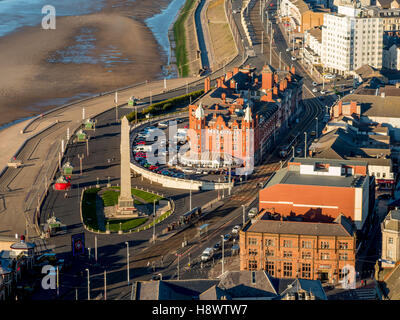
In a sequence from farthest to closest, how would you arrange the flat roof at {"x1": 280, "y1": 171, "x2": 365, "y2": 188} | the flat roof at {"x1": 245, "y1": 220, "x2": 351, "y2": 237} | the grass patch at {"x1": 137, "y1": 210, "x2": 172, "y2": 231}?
the grass patch at {"x1": 137, "y1": 210, "x2": 172, "y2": 231}
the flat roof at {"x1": 280, "y1": 171, "x2": 365, "y2": 188}
the flat roof at {"x1": 245, "y1": 220, "x2": 351, "y2": 237}

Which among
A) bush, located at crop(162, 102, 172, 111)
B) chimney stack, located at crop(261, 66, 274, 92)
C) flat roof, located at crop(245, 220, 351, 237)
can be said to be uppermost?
chimney stack, located at crop(261, 66, 274, 92)

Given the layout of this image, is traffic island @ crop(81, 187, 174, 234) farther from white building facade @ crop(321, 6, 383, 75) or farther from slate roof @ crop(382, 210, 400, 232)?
white building facade @ crop(321, 6, 383, 75)

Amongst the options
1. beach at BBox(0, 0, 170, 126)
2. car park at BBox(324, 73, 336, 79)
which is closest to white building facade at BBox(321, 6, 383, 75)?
car park at BBox(324, 73, 336, 79)

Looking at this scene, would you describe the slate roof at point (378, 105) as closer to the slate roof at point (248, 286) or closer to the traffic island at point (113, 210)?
the traffic island at point (113, 210)

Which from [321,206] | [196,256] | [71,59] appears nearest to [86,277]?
[196,256]

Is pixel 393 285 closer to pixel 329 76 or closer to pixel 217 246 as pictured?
pixel 217 246

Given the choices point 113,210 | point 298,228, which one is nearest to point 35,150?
point 113,210

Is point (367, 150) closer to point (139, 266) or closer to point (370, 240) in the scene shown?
point (370, 240)
